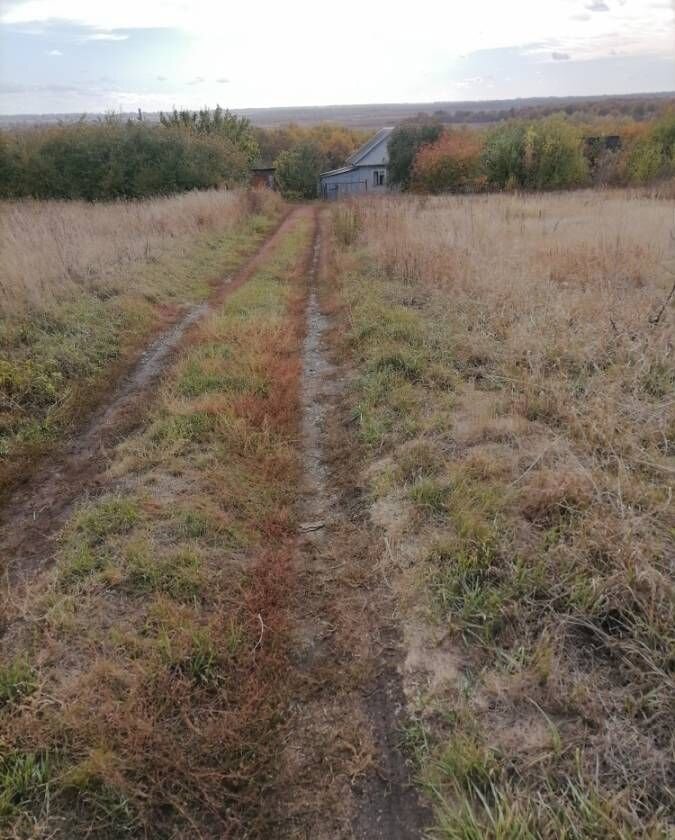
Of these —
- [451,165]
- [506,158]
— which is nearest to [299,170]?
[451,165]

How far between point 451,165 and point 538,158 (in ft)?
17.5

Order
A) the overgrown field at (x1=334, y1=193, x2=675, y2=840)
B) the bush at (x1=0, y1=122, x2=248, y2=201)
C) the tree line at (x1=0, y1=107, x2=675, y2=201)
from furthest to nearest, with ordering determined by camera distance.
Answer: the tree line at (x1=0, y1=107, x2=675, y2=201), the bush at (x1=0, y1=122, x2=248, y2=201), the overgrown field at (x1=334, y1=193, x2=675, y2=840)

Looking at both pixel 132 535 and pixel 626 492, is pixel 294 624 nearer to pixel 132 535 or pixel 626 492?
pixel 132 535

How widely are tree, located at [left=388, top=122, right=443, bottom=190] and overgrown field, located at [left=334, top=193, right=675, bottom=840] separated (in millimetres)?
35466

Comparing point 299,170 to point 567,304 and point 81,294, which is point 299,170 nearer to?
point 81,294

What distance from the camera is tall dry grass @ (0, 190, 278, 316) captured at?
7909 millimetres

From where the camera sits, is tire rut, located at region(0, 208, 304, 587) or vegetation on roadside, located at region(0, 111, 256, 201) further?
vegetation on roadside, located at region(0, 111, 256, 201)

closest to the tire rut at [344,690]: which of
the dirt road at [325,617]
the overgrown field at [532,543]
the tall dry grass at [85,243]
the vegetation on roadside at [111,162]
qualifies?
the dirt road at [325,617]

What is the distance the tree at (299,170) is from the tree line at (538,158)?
903cm

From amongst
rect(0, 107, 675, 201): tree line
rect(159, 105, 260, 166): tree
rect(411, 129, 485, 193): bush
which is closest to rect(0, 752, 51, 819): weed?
rect(0, 107, 675, 201): tree line

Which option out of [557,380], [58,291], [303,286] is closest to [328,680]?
→ [557,380]

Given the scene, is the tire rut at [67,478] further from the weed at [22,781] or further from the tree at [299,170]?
the tree at [299,170]

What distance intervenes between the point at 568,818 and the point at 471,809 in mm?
351

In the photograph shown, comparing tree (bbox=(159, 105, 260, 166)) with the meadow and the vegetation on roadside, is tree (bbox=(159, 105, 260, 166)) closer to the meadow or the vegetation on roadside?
the vegetation on roadside
